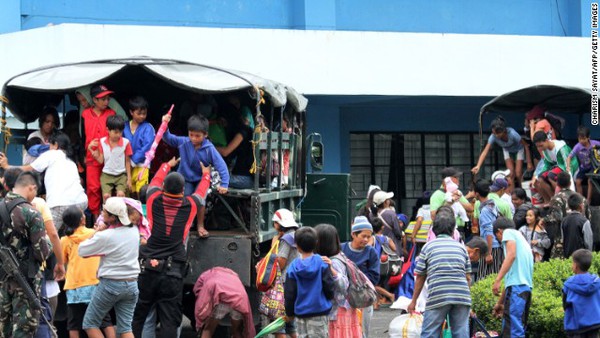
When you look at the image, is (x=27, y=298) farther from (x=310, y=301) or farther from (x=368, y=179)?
(x=368, y=179)

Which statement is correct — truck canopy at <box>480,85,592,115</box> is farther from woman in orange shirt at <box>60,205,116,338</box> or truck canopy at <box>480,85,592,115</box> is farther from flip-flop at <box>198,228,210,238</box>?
woman in orange shirt at <box>60,205,116,338</box>

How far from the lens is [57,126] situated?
1219cm

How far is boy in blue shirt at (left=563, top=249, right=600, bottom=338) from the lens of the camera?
10211mm

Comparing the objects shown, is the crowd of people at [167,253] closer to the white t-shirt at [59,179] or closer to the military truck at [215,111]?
the white t-shirt at [59,179]

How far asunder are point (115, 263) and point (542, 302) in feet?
15.6

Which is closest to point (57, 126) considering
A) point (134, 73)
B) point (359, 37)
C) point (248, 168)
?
point (134, 73)

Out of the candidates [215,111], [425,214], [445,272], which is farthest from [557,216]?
[445,272]

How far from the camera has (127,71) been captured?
39.9 feet

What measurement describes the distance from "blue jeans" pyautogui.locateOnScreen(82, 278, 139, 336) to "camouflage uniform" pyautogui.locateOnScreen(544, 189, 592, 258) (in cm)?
604

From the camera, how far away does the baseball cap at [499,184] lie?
15.0 m

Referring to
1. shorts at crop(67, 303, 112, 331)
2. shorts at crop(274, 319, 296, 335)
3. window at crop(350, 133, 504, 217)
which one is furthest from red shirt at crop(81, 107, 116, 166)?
window at crop(350, 133, 504, 217)

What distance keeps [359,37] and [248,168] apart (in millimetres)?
6022

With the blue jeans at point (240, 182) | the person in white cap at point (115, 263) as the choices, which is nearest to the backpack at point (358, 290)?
the person in white cap at point (115, 263)

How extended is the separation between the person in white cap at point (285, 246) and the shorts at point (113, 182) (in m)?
1.94
